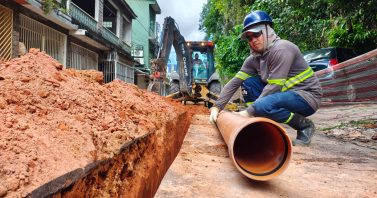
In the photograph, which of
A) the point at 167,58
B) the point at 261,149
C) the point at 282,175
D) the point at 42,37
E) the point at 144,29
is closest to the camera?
the point at 282,175

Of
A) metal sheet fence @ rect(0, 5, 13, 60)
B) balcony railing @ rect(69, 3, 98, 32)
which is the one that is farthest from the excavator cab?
metal sheet fence @ rect(0, 5, 13, 60)

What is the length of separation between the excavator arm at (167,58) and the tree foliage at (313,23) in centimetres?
280

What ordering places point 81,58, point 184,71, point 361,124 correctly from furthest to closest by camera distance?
point 81,58 → point 184,71 → point 361,124

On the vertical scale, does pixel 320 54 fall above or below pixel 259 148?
above

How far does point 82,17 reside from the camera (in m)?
13.9

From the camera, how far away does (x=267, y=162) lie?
6.93 feet

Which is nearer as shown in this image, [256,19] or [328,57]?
[256,19]

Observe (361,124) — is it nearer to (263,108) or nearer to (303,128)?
(303,128)

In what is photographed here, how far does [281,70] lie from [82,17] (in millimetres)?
12519

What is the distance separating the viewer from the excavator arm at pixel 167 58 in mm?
8523

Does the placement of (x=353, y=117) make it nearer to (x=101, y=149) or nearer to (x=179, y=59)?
(x=179, y=59)

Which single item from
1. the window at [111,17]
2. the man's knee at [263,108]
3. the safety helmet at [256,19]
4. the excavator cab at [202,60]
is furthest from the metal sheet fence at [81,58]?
the man's knee at [263,108]

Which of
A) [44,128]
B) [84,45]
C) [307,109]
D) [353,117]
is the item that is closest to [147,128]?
[44,128]

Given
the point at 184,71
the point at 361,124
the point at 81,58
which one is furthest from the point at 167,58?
the point at 81,58
